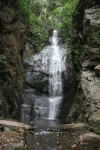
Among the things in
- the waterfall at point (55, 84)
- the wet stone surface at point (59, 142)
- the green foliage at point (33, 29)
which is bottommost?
the wet stone surface at point (59, 142)

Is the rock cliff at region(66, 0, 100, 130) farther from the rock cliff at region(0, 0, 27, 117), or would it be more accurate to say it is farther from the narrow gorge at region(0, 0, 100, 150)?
the rock cliff at region(0, 0, 27, 117)

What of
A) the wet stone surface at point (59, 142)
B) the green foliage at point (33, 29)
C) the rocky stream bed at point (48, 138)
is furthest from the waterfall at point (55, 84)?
the wet stone surface at point (59, 142)

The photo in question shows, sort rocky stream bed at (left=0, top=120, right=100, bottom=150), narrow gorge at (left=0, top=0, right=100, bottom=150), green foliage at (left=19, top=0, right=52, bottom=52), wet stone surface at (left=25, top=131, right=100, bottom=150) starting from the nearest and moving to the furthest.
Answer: rocky stream bed at (left=0, top=120, right=100, bottom=150), wet stone surface at (left=25, top=131, right=100, bottom=150), narrow gorge at (left=0, top=0, right=100, bottom=150), green foliage at (left=19, top=0, right=52, bottom=52)

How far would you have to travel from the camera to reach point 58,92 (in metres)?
11.4

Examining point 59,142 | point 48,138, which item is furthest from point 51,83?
point 59,142

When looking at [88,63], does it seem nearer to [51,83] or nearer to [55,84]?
[55,84]

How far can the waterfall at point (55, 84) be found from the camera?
10475mm

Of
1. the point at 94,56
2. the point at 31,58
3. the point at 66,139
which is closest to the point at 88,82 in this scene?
the point at 94,56

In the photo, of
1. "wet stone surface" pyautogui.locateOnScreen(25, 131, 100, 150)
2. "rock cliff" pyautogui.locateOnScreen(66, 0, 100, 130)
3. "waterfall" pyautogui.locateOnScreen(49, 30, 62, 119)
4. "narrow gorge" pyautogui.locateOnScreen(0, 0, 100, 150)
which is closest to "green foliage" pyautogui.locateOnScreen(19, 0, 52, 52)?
"narrow gorge" pyautogui.locateOnScreen(0, 0, 100, 150)

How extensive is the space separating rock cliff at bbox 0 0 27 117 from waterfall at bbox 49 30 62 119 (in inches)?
121

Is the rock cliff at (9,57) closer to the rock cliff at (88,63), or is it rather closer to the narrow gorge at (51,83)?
the narrow gorge at (51,83)

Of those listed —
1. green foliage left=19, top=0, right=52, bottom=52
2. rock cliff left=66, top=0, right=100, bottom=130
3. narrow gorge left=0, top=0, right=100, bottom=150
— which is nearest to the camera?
narrow gorge left=0, top=0, right=100, bottom=150

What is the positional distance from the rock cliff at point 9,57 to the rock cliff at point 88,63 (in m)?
4.55

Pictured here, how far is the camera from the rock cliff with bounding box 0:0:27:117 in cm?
754
